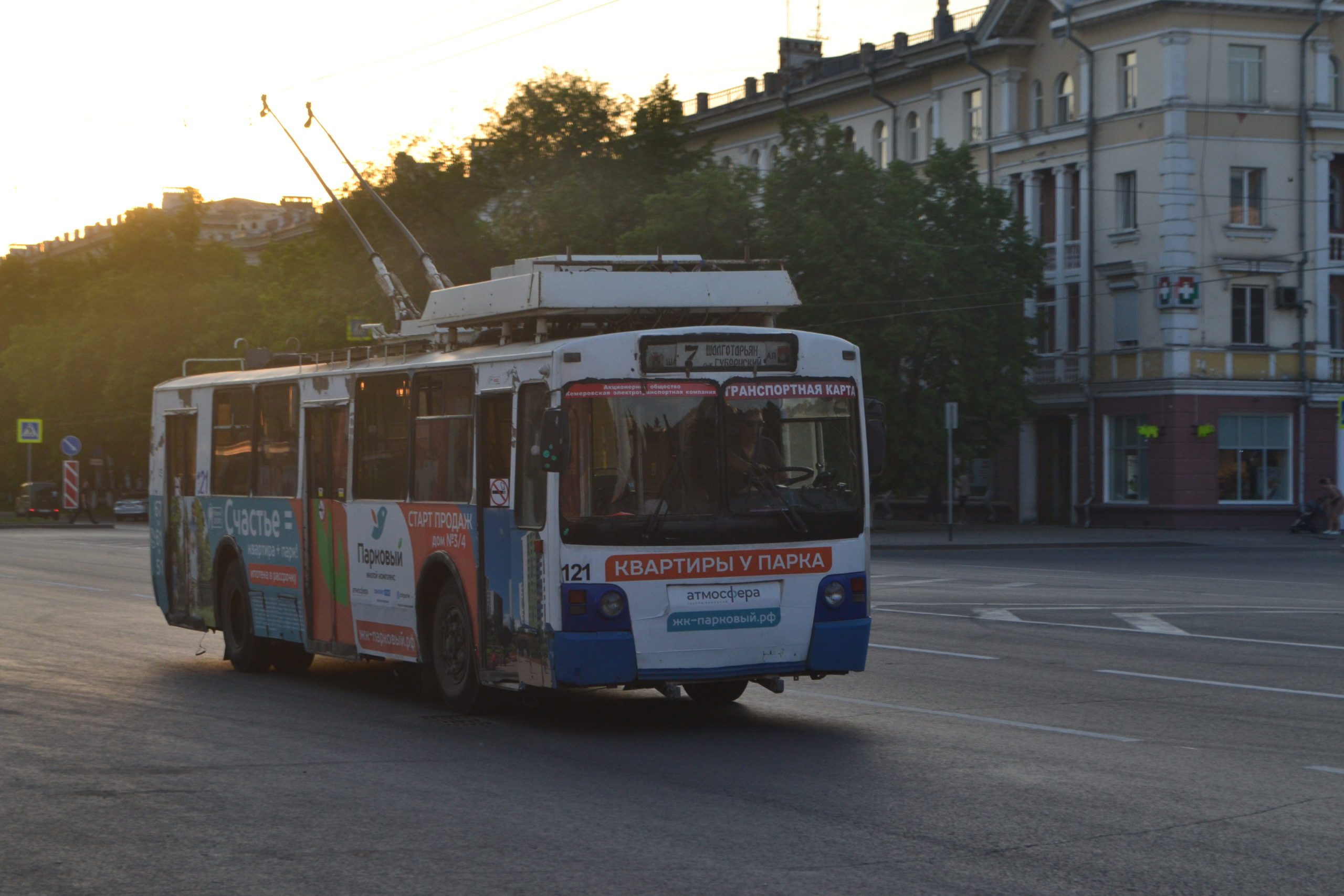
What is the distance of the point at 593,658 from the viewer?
1085 centimetres

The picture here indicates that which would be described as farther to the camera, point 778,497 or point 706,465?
point 778,497

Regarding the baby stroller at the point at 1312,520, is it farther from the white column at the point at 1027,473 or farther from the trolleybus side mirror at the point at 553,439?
the trolleybus side mirror at the point at 553,439

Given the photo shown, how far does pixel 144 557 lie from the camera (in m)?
37.5

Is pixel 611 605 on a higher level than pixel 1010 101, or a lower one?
lower

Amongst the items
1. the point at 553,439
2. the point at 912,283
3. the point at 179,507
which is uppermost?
the point at 912,283

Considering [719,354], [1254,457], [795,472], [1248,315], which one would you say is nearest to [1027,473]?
[1254,457]

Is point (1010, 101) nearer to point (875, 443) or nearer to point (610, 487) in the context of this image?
point (875, 443)

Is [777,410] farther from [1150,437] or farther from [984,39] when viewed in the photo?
[984,39]

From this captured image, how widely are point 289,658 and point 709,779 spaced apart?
7058 mm

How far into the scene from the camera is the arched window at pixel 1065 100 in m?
51.1

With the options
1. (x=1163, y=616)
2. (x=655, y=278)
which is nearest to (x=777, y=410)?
(x=655, y=278)

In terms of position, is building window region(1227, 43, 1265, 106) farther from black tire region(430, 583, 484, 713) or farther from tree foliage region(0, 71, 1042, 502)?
black tire region(430, 583, 484, 713)

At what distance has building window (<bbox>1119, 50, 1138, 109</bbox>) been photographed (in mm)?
48500

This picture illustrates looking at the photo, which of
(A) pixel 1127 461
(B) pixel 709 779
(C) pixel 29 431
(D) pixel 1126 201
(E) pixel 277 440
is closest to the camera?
(B) pixel 709 779
